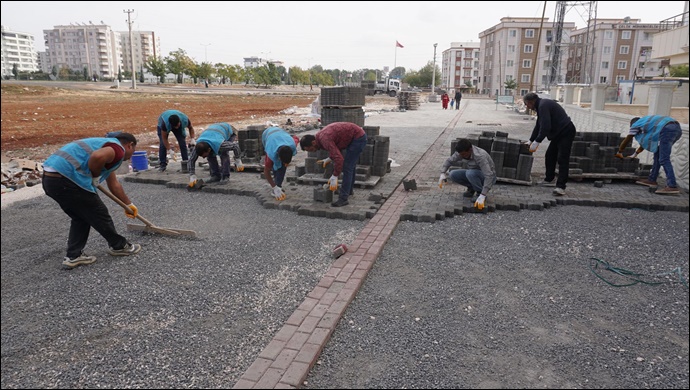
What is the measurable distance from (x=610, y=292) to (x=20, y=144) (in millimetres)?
14452

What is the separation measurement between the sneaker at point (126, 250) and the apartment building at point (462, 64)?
8670 centimetres

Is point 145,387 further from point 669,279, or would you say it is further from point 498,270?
point 669,279

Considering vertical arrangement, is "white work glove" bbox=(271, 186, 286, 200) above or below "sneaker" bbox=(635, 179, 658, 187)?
below

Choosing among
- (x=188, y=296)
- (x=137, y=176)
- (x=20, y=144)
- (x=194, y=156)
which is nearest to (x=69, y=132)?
(x=20, y=144)

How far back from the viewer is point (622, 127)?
1090 centimetres

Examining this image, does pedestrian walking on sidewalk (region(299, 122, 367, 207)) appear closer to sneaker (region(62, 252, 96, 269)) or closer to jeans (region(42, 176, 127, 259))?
jeans (region(42, 176, 127, 259))

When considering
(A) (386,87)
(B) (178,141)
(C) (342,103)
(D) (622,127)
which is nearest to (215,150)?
(B) (178,141)

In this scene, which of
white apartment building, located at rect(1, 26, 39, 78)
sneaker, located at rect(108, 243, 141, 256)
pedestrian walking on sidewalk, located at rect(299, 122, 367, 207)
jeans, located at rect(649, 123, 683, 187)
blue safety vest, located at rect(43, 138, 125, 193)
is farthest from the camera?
jeans, located at rect(649, 123, 683, 187)

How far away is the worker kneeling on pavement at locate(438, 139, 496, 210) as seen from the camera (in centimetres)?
616

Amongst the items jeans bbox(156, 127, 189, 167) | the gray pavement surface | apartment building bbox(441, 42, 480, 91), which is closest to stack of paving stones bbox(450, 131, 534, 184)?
the gray pavement surface

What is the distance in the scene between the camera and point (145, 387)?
106 inches

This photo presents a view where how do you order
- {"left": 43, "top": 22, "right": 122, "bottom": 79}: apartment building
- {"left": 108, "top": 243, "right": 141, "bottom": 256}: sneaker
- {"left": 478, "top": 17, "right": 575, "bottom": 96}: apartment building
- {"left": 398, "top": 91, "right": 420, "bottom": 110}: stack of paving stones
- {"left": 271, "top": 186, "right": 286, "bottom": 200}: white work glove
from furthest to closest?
1. {"left": 478, "top": 17, "right": 575, "bottom": 96}: apartment building
2. {"left": 398, "top": 91, "right": 420, "bottom": 110}: stack of paving stones
3. {"left": 271, "top": 186, "right": 286, "bottom": 200}: white work glove
4. {"left": 108, "top": 243, "right": 141, "bottom": 256}: sneaker
5. {"left": 43, "top": 22, "right": 122, "bottom": 79}: apartment building

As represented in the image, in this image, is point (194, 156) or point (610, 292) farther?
point (194, 156)

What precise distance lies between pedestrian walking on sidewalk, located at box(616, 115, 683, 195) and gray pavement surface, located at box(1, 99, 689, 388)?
2.67 ft
